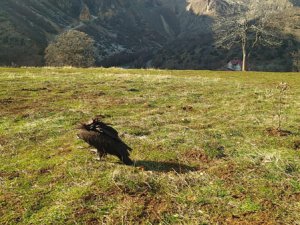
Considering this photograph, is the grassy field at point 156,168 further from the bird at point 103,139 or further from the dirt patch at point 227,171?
the bird at point 103,139

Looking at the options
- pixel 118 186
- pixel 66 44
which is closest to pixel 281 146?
pixel 118 186

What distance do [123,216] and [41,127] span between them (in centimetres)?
982

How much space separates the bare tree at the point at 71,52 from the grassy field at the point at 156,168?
7633 cm

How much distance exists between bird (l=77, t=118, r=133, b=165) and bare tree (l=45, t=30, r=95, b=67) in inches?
3462

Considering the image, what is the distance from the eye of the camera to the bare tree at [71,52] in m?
97.8

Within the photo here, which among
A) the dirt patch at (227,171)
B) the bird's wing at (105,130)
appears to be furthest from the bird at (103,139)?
the dirt patch at (227,171)

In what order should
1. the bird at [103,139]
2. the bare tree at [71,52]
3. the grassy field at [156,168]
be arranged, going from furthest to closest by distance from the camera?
the bare tree at [71,52], the bird at [103,139], the grassy field at [156,168]

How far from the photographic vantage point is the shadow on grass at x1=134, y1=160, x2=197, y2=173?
12219 millimetres

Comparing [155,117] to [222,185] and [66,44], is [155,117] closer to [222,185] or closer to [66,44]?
[222,185]

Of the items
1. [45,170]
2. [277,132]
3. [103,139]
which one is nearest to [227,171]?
[103,139]

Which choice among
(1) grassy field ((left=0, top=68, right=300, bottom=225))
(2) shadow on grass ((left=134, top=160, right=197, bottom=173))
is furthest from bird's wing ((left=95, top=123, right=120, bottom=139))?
(2) shadow on grass ((left=134, top=160, right=197, bottom=173))

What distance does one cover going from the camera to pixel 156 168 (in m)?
12.4

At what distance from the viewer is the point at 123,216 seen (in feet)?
30.9

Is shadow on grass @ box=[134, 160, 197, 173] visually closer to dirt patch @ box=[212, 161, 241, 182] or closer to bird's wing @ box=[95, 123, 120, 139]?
dirt patch @ box=[212, 161, 241, 182]
